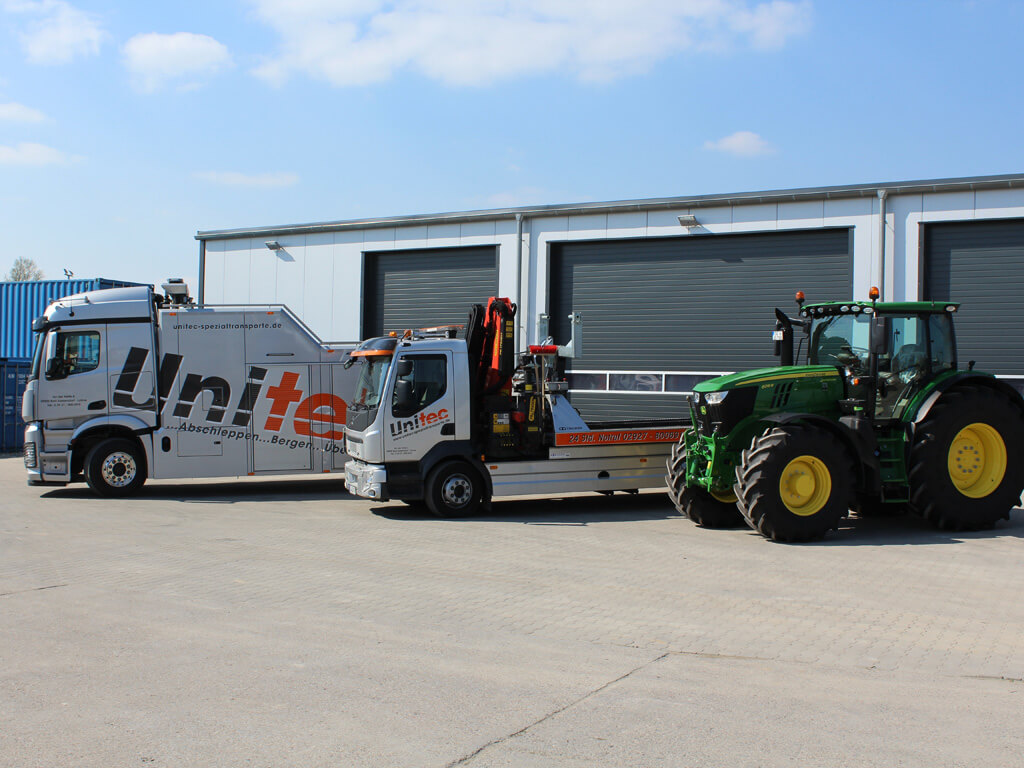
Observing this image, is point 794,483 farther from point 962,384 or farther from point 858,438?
point 962,384

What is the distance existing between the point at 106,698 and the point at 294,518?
7.45 meters

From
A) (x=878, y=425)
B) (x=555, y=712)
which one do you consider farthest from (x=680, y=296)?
(x=555, y=712)

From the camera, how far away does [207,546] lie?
10211 mm

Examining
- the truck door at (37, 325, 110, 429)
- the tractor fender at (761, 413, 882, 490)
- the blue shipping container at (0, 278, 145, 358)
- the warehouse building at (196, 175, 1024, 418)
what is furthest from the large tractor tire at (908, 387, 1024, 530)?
the blue shipping container at (0, 278, 145, 358)

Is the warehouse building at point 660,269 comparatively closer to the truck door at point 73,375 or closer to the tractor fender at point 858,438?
the tractor fender at point 858,438

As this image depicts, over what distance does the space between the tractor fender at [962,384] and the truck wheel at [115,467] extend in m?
11.1

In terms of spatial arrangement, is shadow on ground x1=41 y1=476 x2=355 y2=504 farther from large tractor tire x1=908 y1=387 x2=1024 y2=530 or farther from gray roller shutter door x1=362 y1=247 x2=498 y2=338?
large tractor tire x1=908 y1=387 x2=1024 y2=530

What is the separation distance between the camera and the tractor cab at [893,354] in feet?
36.2

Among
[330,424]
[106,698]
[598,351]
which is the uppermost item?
[598,351]

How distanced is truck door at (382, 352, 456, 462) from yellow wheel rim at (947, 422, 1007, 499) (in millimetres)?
6267

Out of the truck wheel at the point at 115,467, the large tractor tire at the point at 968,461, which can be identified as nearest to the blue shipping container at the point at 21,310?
the truck wheel at the point at 115,467

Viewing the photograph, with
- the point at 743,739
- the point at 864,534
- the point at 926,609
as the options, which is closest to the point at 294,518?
the point at 864,534

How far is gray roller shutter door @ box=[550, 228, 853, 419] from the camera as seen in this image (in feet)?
61.1

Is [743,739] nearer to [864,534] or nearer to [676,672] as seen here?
[676,672]
